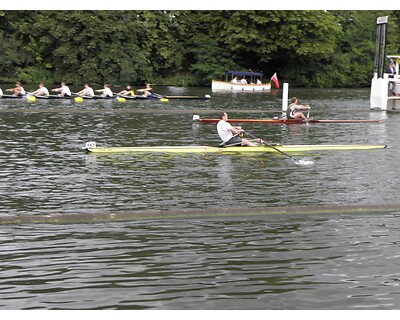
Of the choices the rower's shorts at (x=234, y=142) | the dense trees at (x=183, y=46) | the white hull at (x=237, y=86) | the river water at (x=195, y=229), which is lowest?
the river water at (x=195, y=229)

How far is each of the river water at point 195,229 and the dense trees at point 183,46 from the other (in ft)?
125

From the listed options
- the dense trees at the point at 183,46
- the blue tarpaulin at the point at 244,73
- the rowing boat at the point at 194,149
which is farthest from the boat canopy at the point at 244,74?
the rowing boat at the point at 194,149

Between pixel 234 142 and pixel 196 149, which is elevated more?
pixel 234 142

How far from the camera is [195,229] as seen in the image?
33.8 ft

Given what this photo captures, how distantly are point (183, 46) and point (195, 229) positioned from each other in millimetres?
56543

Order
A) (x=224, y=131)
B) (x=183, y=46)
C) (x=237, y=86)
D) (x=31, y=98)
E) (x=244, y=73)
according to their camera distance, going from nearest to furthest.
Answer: (x=224, y=131) → (x=31, y=98) → (x=237, y=86) → (x=244, y=73) → (x=183, y=46)

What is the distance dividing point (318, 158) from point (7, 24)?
1935 inches

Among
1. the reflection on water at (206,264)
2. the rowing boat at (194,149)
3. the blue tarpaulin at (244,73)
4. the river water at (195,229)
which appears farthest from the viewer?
the blue tarpaulin at (244,73)

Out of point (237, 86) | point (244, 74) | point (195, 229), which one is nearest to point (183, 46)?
point (244, 74)

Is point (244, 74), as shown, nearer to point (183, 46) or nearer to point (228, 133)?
point (183, 46)

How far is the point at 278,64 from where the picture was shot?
221 feet

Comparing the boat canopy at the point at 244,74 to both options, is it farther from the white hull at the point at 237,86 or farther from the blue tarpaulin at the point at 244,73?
the white hull at the point at 237,86

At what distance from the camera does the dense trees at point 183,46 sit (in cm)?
5731
